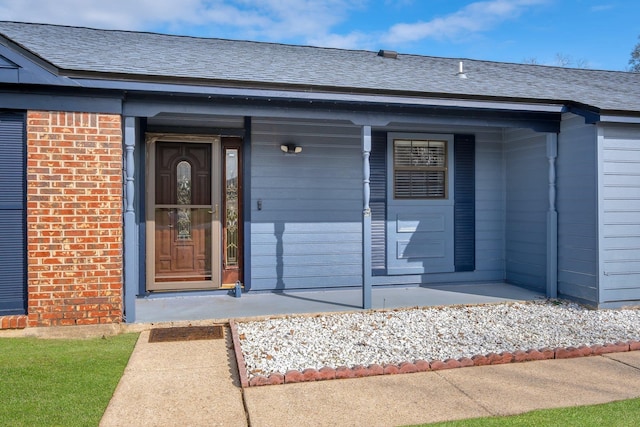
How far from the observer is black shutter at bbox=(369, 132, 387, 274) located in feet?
23.7

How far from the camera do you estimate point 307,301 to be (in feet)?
20.8

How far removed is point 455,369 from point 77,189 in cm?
409

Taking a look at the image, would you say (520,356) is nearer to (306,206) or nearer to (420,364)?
(420,364)

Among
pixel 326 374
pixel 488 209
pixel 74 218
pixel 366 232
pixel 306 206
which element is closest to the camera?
pixel 326 374

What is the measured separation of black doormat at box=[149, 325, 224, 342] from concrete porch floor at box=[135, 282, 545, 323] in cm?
21

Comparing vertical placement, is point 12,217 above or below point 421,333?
above

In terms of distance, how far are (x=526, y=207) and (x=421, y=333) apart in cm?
330

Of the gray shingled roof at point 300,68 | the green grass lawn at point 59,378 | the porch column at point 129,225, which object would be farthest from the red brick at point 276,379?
the gray shingled roof at point 300,68

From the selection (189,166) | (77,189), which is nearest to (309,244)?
(189,166)

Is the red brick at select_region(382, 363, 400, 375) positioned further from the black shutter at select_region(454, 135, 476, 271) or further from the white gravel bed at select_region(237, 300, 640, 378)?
the black shutter at select_region(454, 135, 476, 271)

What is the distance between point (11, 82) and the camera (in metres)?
4.68

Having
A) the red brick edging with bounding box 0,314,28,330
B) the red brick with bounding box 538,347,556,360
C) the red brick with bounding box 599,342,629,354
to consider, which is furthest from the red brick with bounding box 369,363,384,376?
the red brick edging with bounding box 0,314,28,330

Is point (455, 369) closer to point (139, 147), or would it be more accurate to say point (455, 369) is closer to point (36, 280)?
point (36, 280)

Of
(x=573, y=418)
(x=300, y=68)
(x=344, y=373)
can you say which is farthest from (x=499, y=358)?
(x=300, y=68)
